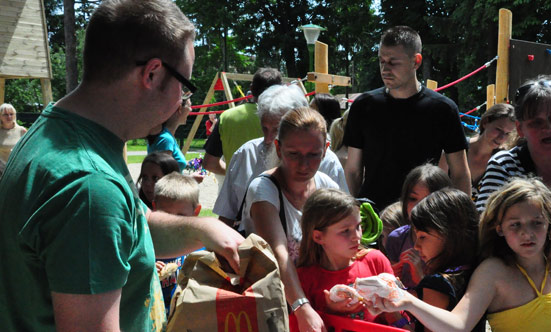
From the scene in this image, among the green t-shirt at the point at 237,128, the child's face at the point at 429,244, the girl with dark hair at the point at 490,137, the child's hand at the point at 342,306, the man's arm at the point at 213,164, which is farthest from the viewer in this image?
the man's arm at the point at 213,164

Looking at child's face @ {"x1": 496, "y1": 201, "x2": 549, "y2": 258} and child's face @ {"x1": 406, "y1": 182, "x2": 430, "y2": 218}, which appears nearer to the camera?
child's face @ {"x1": 496, "y1": 201, "x2": 549, "y2": 258}

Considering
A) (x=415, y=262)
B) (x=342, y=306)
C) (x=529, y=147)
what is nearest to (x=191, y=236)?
(x=342, y=306)

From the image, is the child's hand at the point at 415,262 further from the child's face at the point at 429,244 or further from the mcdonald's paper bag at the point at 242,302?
the mcdonald's paper bag at the point at 242,302

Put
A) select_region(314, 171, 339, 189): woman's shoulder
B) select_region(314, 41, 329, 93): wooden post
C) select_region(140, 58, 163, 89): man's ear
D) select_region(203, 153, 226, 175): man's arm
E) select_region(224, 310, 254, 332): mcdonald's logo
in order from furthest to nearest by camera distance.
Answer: select_region(314, 41, 329, 93): wooden post
select_region(203, 153, 226, 175): man's arm
select_region(314, 171, 339, 189): woman's shoulder
select_region(224, 310, 254, 332): mcdonald's logo
select_region(140, 58, 163, 89): man's ear

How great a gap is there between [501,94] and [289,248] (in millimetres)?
6146

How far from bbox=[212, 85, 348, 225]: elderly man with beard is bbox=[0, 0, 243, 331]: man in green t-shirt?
195cm

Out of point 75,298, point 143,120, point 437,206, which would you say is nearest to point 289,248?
point 437,206

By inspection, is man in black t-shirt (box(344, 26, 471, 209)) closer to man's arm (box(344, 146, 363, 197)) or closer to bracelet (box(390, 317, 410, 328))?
man's arm (box(344, 146, 363, 197))

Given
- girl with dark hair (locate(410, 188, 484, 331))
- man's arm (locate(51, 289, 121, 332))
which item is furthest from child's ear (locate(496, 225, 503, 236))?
man's arm (locate(51, 289, 121, 332))

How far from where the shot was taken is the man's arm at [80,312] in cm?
121

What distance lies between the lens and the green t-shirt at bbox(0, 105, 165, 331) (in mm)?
1193

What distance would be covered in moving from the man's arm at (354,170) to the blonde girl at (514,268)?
181cm

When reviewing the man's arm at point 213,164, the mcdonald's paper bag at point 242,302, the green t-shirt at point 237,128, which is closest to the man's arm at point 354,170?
the green t-shirt at point 237,128

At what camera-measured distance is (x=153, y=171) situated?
4.78 m
